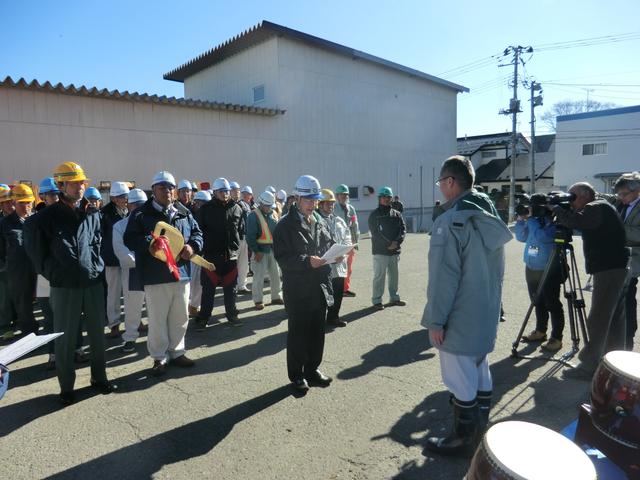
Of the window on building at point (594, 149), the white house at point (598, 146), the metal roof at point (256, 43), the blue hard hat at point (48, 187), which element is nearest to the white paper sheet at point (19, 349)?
the blue hard hat at point (48, 187)

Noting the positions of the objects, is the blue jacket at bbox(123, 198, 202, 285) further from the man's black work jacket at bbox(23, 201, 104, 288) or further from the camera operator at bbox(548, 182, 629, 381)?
the camera operator at bbox(548, 182, 629, 381)

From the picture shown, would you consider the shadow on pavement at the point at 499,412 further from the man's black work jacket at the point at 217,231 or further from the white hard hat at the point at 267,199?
the white hard hat at the point at 267,199

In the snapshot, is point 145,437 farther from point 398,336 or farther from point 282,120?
point 282,120

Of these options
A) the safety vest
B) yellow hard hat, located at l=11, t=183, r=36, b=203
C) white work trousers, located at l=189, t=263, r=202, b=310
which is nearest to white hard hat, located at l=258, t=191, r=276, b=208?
the safety vest

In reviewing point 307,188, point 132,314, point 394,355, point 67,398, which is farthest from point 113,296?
point 394,355

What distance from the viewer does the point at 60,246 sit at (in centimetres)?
382

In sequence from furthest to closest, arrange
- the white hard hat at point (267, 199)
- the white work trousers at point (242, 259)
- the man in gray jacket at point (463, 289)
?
1. the white work trousers at point (242, 259)
2. the white hard hat at point (267, 199)
3. the man in gray jacket at point (463, 289)

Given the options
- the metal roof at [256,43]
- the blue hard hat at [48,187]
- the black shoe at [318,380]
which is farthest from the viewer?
the metal roof at [256,43]

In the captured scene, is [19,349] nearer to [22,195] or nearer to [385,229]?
[22,195]

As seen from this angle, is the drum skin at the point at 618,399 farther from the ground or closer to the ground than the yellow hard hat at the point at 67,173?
closer to the ground

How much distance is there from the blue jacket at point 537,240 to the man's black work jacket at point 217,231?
13.2 feet

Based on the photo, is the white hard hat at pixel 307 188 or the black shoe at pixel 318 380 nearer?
the white hard hat at pixel 307 188

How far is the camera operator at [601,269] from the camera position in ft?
13.7

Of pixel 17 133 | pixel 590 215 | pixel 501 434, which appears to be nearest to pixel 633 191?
pixel 590 215
